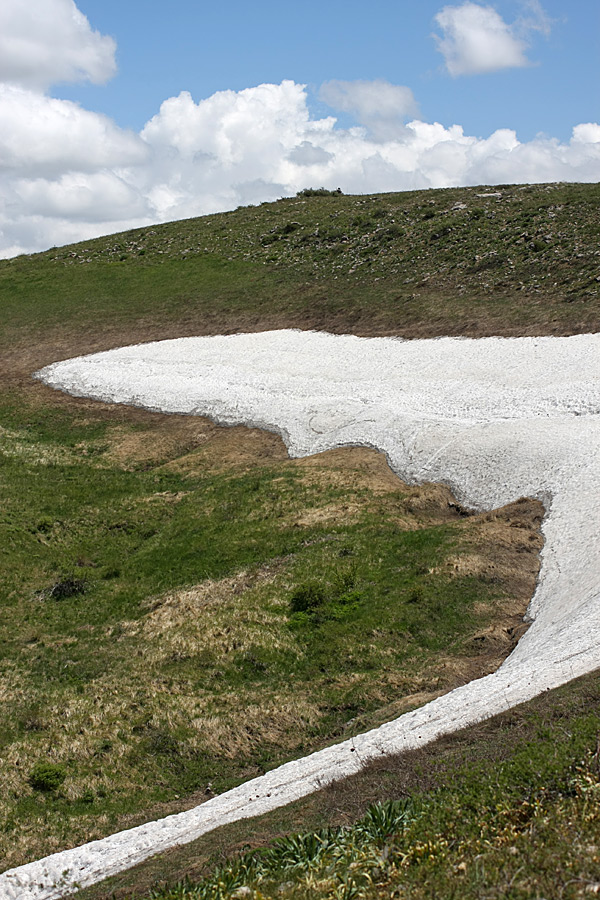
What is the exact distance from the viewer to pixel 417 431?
36344 millimetres

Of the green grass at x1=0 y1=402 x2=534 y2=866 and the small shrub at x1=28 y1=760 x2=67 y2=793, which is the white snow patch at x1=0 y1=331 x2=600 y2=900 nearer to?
the green grass at x1=0 y1=402 x2=534 y2=866

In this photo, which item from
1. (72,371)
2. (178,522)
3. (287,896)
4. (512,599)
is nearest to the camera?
(287,896)

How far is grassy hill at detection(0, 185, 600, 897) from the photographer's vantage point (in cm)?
1889

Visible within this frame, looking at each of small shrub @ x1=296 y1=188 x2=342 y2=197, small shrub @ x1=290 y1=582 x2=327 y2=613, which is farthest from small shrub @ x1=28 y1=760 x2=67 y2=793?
small shrub @ x1=296 y1=188 x2=342 y2=197

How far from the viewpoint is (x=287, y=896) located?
348 inches

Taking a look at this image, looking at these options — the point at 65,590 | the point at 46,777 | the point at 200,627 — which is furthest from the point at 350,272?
the point at 46,777

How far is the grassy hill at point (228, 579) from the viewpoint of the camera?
62.0ft

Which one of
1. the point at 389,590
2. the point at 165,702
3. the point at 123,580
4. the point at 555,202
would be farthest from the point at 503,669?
the point at 555,202

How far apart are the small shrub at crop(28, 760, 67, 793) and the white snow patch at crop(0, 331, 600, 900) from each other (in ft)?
9.59

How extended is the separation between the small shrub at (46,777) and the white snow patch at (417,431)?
115 inches

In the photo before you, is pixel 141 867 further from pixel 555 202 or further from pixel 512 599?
pixel 555 202

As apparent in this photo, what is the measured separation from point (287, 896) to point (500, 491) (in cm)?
2270

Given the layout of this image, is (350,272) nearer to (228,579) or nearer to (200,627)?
(228,579)

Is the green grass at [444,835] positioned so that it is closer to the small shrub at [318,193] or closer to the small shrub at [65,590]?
the small shrub at [65,590]
